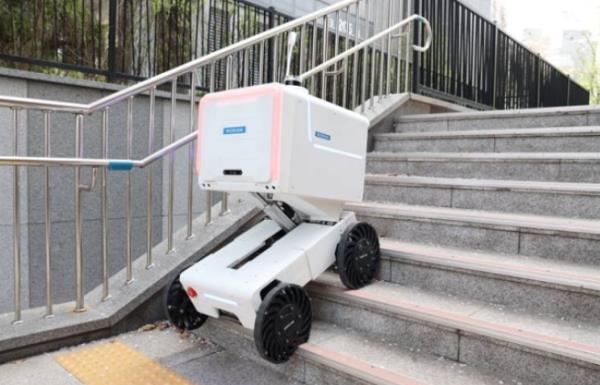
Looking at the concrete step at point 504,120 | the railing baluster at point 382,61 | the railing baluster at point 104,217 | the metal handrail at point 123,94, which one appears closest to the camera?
the metal handrail at point 123,94

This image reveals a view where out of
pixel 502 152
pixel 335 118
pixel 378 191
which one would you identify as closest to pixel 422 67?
pixel 502 152

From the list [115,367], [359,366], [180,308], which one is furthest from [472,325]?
[115,367]

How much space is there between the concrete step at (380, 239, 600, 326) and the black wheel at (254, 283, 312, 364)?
1.89 ft

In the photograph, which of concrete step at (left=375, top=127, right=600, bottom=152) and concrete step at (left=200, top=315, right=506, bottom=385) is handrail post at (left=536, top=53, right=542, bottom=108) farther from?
concrete step at (left=200, top=315, right=506, bottom=385)

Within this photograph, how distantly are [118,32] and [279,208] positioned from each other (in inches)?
97.5

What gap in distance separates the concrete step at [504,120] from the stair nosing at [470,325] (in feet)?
6.82

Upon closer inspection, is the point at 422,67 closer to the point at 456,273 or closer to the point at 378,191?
the point at 378,191

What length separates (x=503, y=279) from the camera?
186cm

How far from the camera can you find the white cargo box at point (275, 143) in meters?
1.64

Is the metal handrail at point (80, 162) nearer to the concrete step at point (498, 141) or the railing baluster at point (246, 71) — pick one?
the concrete step at point (498, 141)

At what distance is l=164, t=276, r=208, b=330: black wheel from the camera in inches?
78.7

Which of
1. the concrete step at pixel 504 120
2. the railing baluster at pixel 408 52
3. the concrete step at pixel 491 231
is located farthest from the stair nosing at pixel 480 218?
the railing baluster at pixel 408 52

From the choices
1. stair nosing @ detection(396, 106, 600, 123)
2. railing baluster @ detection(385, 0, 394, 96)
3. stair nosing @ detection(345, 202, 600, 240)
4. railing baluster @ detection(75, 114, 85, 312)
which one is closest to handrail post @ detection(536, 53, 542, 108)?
railing baluster @ detection(385, 0, 394, 96)

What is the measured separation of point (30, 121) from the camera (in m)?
3.00
